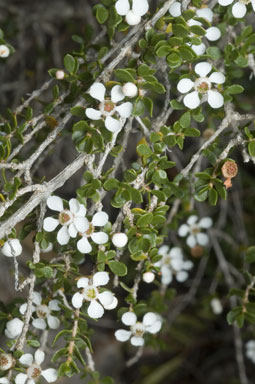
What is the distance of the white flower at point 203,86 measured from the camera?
1.15 meters

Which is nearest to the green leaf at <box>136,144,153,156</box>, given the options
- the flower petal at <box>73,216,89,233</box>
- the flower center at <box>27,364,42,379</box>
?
the flower petal at <box>73,216,89,233</box>

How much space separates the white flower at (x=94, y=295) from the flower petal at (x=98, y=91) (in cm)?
36

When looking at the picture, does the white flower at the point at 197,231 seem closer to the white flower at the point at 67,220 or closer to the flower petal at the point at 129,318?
the flower petal at the point at 129,318

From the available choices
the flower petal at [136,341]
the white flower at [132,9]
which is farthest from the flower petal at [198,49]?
the flower petal at [136,341]

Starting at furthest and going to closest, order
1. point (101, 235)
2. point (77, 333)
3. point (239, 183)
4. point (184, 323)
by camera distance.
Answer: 1. point (184, 323)
2. point (239, 183)
3. point (77, 333)
4. point (101, 235)

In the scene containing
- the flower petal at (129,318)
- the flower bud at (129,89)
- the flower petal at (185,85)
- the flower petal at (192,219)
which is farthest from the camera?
the flower petal at (192,219)

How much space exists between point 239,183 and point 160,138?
109 cm

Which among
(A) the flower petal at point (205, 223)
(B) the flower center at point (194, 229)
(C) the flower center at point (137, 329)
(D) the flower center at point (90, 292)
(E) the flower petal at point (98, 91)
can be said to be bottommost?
(B) the flower center at point (194, 229)

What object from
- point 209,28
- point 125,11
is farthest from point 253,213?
point 125,11

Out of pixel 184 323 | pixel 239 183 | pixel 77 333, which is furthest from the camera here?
pixel 184 323

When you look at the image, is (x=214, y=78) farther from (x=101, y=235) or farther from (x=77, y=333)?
(x=77, y=333)

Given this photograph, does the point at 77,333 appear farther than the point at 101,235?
Yes

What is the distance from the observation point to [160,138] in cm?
116

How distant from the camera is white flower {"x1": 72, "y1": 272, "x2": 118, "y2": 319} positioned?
1.10 meters
